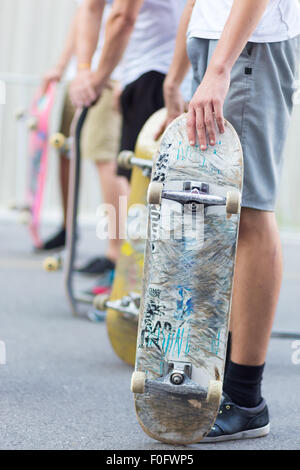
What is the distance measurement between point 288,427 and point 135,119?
1.54 m

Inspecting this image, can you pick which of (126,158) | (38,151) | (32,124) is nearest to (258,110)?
(126,158)

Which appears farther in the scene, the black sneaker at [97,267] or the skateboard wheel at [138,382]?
the black sneaker at [97,267]

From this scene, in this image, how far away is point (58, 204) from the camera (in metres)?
7.47

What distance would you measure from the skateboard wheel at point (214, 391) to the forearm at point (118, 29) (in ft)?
5.55

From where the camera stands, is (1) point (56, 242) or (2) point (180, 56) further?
(1) point (56, 242)

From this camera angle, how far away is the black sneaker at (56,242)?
5.27 m

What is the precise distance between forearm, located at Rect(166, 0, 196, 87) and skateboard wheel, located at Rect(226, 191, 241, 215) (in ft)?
2.72

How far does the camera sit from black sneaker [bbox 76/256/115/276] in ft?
13.8

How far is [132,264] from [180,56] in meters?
0.79

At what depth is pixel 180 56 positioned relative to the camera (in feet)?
8.58

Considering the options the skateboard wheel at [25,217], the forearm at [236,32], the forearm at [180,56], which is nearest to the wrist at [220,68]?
the forearm at [236,32]

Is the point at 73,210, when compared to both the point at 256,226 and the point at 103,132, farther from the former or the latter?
the point at 256,226

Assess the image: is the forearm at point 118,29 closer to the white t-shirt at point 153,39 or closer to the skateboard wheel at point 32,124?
the white t-shirt at point 153,39

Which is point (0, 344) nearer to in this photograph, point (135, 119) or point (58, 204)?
point (135, 119)
